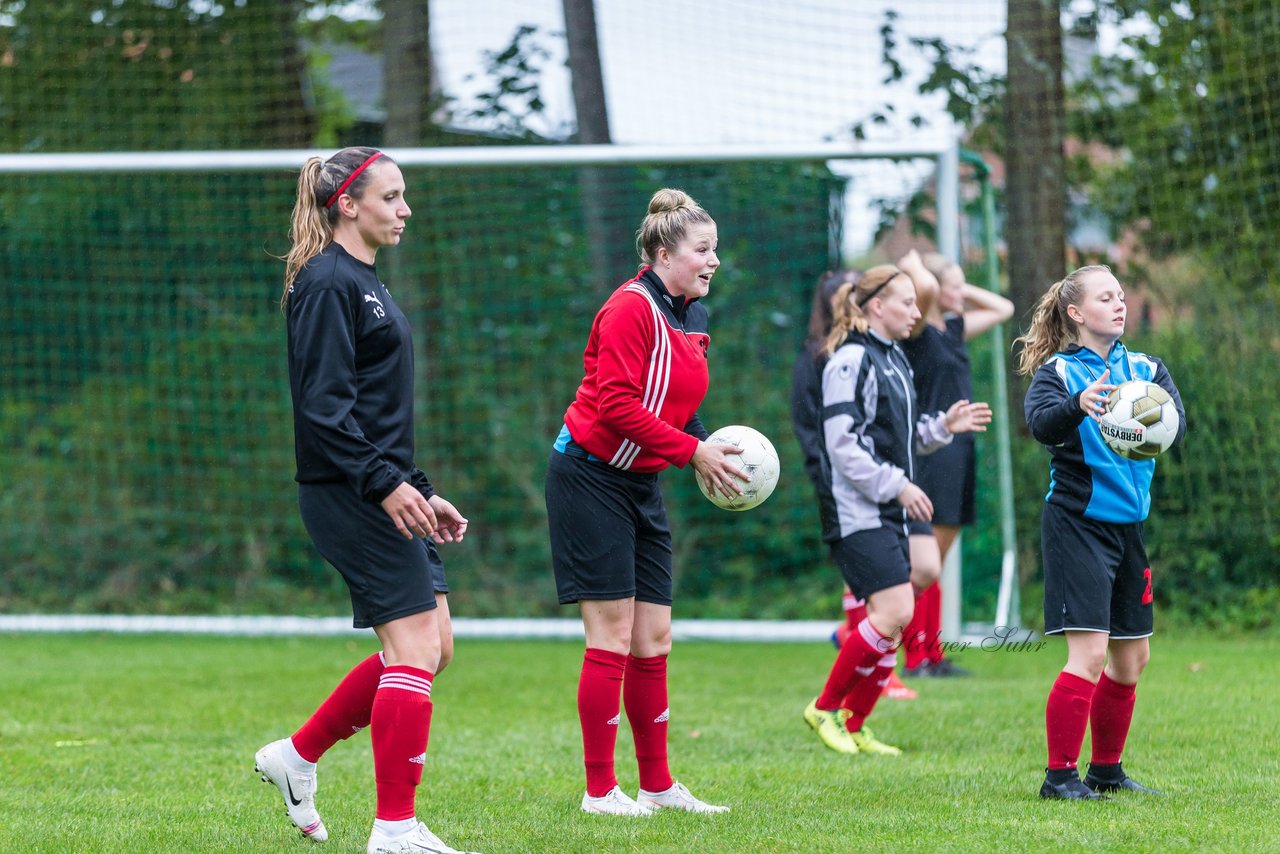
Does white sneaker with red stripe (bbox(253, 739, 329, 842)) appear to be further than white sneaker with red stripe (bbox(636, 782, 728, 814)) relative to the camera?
No

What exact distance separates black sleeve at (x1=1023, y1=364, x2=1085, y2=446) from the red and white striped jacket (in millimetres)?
971

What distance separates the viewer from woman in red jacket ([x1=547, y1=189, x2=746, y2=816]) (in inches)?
164

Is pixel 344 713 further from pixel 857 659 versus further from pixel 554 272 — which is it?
pixel 554 272

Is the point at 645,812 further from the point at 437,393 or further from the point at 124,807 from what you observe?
the point at 437,393

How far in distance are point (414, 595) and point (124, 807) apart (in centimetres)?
148

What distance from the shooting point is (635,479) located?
4332 mm

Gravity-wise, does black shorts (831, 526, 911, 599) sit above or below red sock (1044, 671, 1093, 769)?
above

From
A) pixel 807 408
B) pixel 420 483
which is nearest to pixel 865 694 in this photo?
pixel 807 408

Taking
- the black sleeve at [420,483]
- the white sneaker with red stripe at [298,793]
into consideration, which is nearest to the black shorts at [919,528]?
the black sleeve at [420,483]

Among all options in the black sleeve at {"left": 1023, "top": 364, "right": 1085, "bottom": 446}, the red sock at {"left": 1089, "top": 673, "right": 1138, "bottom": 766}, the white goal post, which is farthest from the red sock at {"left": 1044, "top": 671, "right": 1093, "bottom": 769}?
the white goal post

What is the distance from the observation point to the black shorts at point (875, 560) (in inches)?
217

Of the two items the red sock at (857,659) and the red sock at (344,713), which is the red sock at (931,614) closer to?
the red sock at (857,659)

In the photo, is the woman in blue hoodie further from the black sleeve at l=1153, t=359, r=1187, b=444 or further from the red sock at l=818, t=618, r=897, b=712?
the red sock at l=818, t=618, r=897, b=712

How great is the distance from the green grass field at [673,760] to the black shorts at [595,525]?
68cm
